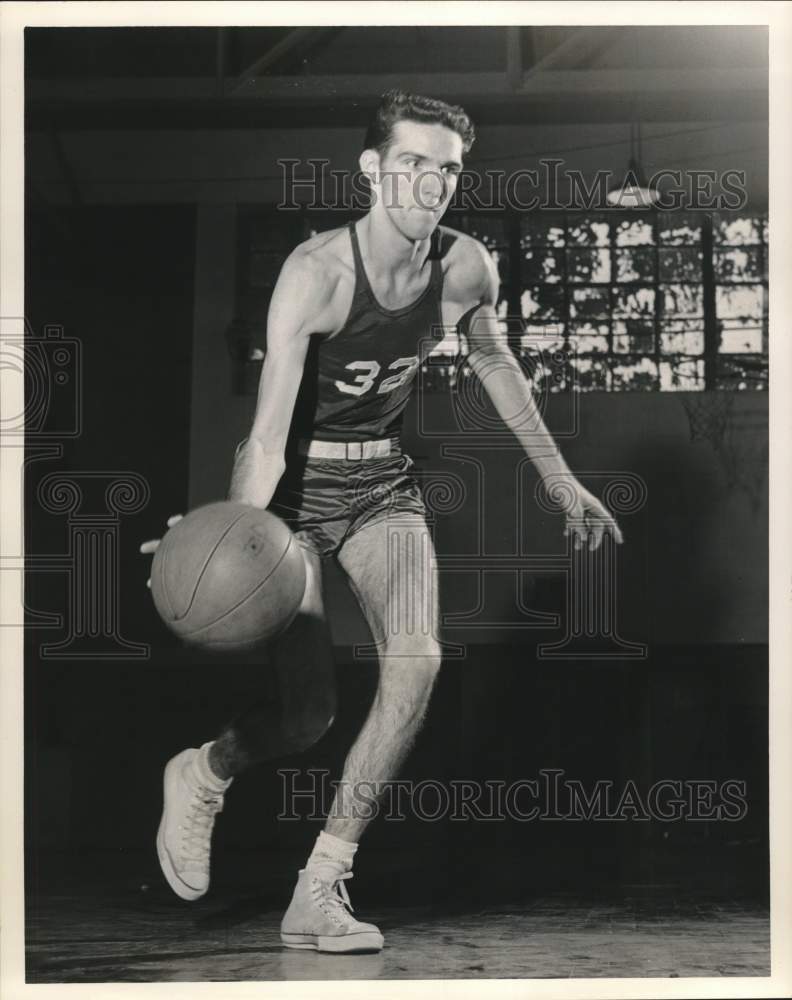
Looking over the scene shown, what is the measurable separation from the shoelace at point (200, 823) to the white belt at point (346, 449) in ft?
3.80

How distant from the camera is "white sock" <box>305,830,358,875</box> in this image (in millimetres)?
4430

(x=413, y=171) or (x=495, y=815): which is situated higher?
(x=413, y=171)

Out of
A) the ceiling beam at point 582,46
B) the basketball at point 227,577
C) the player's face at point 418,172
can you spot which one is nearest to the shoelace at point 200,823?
the basketball at point 227,577

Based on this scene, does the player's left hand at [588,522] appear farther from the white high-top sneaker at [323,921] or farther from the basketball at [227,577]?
the white high-top sneaker at [323,921]

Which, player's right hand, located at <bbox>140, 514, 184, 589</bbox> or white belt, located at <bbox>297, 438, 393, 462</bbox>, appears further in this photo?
white belt, located at <bbox>297, 438, 393, 462</bbox>

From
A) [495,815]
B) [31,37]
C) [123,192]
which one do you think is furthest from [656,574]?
[31,37]

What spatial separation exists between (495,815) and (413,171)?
2151 millimetres

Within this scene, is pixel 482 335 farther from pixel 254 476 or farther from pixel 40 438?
pixel 40 438

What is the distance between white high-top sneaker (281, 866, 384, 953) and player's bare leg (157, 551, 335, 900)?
31cm

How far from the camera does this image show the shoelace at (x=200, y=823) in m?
4.45

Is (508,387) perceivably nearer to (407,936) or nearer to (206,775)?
(206,775)

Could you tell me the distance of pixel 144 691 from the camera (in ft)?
14.8

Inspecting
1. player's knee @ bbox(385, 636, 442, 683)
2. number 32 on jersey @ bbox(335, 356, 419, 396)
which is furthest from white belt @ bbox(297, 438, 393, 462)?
player's knee @ bbox(385, 636, 442, 683)

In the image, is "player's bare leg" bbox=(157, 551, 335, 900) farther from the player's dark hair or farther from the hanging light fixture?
the hanging light fixture
